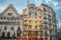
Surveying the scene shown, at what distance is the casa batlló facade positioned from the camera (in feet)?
158

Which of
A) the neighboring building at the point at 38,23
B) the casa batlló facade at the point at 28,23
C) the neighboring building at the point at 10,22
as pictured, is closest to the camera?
the neighboring building at the point at 10,22

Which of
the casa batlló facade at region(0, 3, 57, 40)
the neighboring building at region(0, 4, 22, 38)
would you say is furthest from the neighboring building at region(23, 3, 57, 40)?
the neighboring building at region(0, 4, 22, 38)

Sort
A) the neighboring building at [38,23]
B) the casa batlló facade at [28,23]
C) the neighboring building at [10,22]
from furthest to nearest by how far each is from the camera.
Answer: the neighboring building at [38,23]
the casa batlló facade at [28,23]
the neighboring building at [10,22]

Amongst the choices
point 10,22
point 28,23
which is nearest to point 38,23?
point 28,23

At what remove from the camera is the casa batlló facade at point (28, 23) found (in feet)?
158

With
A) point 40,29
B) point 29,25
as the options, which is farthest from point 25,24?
point 40,29

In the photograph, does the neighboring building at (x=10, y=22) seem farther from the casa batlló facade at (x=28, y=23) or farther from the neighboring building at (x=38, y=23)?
the neighboring building at (x=38, y=23)

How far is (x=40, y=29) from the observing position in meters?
49.0

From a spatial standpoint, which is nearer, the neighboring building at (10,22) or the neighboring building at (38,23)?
the neighboring building at (10,22)

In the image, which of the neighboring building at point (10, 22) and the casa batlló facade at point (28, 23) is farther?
the casa batlló facade at point (28, 23)

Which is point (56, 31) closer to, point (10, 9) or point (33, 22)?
point (33, 22)

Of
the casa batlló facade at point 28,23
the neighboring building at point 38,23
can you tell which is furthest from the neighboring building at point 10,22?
the neighboring building at point 38,23

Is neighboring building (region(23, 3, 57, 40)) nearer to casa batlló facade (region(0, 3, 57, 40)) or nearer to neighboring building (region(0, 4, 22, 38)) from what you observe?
casa batlló facade (region(0, 3, 57, 40))

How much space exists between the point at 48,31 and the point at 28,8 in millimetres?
8508
